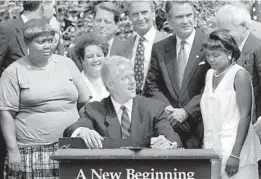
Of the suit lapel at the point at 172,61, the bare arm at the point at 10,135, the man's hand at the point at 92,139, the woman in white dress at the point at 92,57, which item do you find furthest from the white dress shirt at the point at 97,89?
the man's hand at the point at 92,139

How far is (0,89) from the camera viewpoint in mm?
6961

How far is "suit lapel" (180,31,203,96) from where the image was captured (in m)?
7.16

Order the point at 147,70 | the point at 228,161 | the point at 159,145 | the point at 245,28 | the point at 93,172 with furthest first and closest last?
the point at 147,70, the point at 245,28, the point at 228,161, the point at 159,145, the point at 93,172

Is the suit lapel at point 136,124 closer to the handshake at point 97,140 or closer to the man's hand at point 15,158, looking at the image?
the handshake at point 97,140

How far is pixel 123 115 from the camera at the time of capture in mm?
6168

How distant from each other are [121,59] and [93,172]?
1.33 metres

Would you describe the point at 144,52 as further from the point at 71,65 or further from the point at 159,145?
the point at 159,145

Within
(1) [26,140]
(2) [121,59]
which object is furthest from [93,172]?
(1) [26,140]

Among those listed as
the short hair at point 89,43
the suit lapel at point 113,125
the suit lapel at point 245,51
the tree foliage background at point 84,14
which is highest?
the tree foliage background at point 84,14

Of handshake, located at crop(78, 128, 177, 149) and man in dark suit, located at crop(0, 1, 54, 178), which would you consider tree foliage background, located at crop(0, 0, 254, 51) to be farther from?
handshake, located at crop(78, 128, 177, 149)

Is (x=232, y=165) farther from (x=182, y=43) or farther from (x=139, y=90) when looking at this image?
(x=139, y=90)

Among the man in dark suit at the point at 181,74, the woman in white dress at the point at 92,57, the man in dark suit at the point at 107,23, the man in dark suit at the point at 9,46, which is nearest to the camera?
the man in dark suit at the point at 181,74

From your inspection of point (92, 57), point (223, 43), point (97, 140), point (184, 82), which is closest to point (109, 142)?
point (97, 140)

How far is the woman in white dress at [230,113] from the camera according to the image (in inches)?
244
